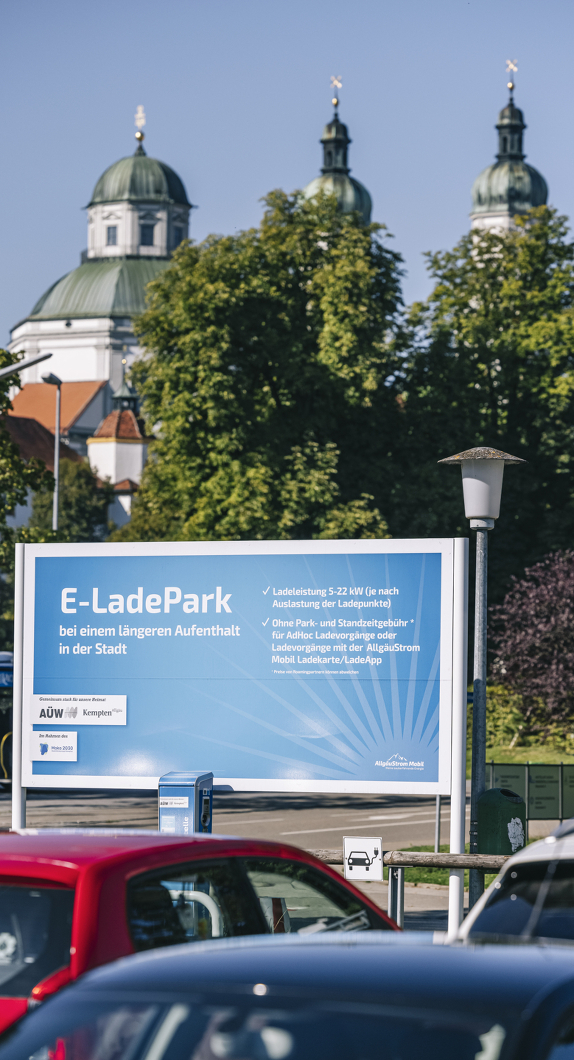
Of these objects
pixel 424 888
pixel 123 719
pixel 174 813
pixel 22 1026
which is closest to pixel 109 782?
pixel 123 719

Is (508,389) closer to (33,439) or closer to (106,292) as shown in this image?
(33,439)

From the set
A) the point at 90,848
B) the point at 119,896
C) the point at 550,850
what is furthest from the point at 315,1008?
the point at 550,850

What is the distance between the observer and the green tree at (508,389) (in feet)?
128

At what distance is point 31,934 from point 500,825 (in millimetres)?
6636

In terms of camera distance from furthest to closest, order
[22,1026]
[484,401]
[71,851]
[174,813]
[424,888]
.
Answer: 1. [484,401]
2. [424,888]
3. [174,813]
4. [71,851]
5. [22,1026]

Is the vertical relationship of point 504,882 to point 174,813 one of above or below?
above

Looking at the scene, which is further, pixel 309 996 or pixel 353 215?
pixel 353 215

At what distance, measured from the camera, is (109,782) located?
36.0 ft

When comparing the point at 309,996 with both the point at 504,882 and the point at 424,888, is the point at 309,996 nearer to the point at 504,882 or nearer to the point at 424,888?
the point at 504,882

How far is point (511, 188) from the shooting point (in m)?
136

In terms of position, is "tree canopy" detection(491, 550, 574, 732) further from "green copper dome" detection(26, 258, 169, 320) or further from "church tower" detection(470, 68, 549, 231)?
"church tower" detection(470, 68, 549, 231)

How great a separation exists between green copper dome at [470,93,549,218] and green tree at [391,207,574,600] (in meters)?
95.8

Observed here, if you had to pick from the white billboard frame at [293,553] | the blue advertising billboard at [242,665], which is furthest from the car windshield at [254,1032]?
the blue advertising billboard at [242,665]

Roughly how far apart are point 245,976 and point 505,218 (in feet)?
454
